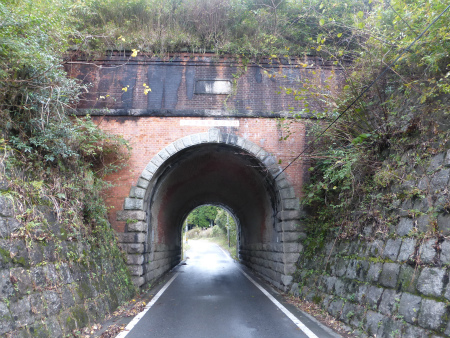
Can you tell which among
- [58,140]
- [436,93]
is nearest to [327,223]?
[436,93]

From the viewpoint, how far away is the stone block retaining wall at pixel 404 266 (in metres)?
3.86

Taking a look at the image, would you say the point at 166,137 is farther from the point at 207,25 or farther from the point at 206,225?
the point at 206,225

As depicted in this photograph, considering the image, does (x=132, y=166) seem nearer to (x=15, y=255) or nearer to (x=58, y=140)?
(x=58, y=140)

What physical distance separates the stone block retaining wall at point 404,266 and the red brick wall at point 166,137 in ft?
12.4

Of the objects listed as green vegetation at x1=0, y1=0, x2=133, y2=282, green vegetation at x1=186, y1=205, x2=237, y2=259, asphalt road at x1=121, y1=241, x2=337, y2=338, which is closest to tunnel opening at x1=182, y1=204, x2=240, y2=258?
green vegetation at x1=186, y1=205, x2=237, y2=259

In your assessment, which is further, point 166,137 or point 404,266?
point 166,137

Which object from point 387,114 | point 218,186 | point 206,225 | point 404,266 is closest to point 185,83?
point 387,114

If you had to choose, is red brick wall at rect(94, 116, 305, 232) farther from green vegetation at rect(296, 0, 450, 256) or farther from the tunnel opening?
the tunnel opening

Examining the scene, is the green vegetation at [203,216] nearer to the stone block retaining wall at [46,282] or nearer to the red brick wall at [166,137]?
the red brick wall at [166,137]

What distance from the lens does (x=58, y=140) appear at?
618 centimetres

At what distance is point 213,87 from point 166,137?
2169 mm

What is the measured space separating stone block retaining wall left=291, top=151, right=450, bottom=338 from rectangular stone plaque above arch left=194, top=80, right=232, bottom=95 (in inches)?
226

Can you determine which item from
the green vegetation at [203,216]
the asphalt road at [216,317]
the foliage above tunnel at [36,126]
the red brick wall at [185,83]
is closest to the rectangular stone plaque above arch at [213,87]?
the red brick wall at [185,83]

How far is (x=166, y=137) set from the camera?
31.0 feet
